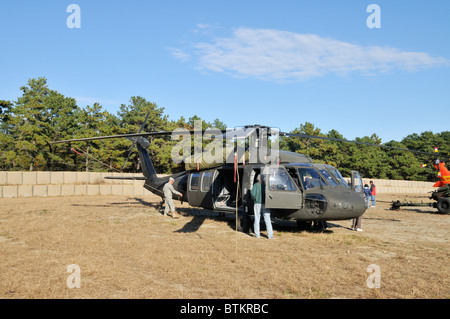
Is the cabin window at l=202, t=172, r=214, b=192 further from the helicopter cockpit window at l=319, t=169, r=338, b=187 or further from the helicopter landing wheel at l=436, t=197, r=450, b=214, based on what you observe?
the helicopter landing wheel at l=436, t=197, r=450, b=214

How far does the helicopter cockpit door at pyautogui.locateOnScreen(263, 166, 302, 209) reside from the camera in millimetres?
9938

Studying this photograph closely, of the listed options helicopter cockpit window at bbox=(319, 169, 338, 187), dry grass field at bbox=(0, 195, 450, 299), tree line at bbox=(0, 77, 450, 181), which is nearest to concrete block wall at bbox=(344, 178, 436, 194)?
tree line at bbox=(0, 77, 450, 181)

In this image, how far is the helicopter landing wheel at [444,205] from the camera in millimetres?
17844

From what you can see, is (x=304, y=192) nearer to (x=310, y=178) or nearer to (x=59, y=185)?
(x=310, y=178)

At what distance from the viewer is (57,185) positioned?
26.0 meters

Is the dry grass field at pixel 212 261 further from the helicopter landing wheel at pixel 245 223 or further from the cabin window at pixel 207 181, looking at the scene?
the cabin window at pixel 207 181

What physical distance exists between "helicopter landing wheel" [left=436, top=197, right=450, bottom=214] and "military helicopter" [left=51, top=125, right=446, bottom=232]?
10.3 meters

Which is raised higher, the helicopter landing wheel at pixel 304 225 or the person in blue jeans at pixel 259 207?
the person in blue jeans at pixel 259 207

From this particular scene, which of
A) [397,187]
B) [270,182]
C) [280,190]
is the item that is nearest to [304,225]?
[280,190]

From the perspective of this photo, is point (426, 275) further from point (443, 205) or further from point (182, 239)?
point (443, 205)

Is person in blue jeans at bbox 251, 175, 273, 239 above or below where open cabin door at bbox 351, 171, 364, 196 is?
below

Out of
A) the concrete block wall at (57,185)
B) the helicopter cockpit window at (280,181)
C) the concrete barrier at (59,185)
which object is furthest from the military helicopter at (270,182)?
the concrete barrier at (59,185)

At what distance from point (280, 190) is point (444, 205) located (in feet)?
43.6
